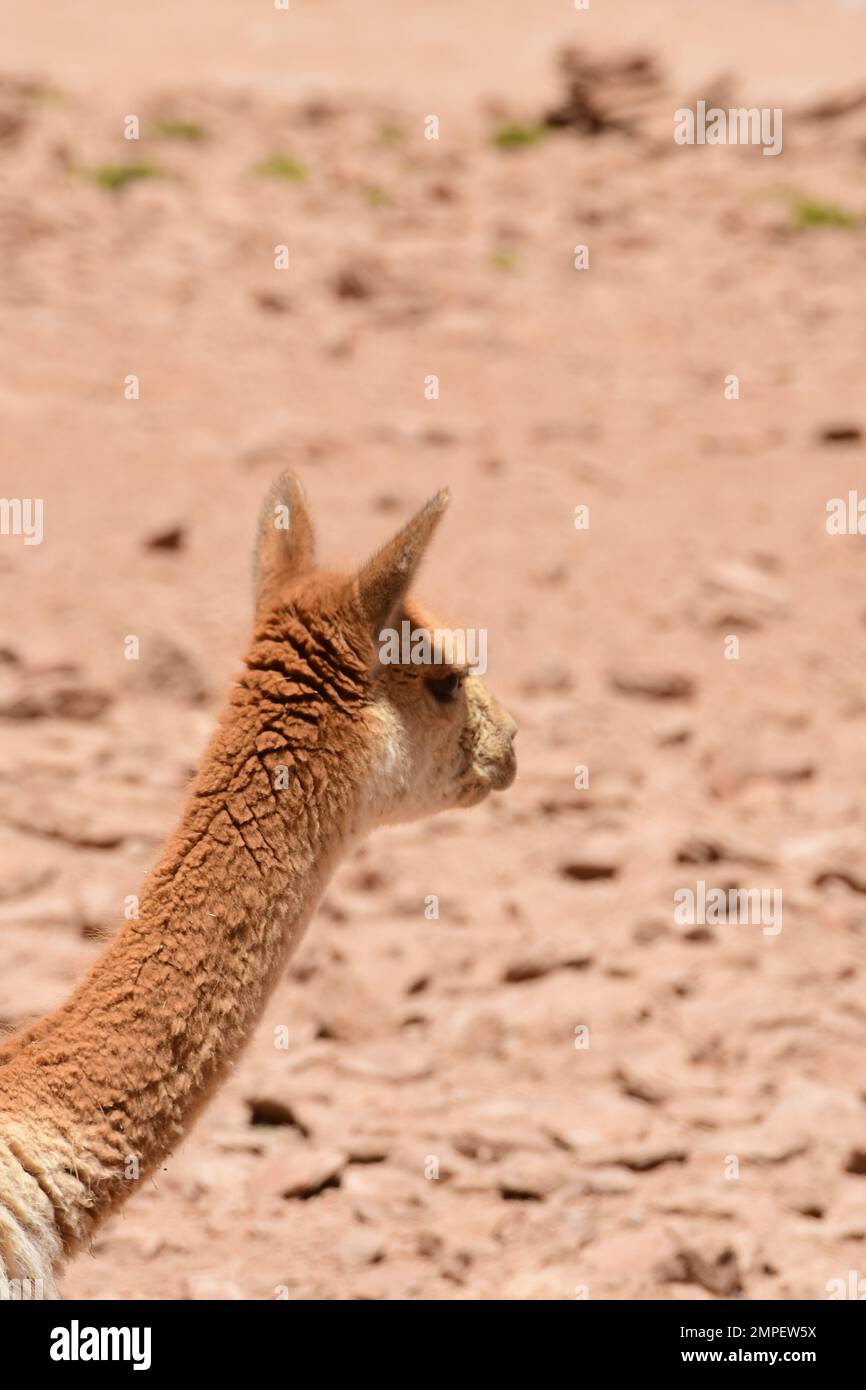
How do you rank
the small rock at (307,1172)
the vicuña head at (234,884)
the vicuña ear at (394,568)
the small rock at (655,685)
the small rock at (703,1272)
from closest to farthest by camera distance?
the vicuña head at (234,884), the vicuña ear at (394,568), the small rock at (703,1272), the small rock at (307,1172), the small rock at (655,685)

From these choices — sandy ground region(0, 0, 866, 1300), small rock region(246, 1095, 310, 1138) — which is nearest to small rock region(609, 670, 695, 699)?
sandy ground region(0, 0, 866, 1300)

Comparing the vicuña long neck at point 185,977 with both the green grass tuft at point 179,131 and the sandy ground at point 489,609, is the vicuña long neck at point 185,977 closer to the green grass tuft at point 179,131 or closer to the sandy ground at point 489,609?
the sandy ground at point 489,609

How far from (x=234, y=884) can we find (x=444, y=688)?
0.83m

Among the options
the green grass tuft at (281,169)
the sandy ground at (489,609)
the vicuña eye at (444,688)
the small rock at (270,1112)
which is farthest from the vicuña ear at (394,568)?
the green grass tuft at (281,169)

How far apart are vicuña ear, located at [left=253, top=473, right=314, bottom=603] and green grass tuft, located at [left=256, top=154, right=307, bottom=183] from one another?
1256cm

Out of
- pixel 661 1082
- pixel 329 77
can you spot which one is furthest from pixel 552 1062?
pixel 329 77

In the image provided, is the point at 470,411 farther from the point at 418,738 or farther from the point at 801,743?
the point at 418,738

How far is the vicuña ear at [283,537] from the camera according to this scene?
4.57 metres

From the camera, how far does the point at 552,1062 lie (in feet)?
22.4

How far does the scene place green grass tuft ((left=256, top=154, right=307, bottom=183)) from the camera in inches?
652

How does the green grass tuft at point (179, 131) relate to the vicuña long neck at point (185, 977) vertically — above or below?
above

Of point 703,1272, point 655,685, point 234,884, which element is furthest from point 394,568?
point 655,685

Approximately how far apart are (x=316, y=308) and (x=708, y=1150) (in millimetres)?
9825

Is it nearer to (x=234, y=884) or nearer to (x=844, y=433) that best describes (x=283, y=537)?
(x=234, y=884)
